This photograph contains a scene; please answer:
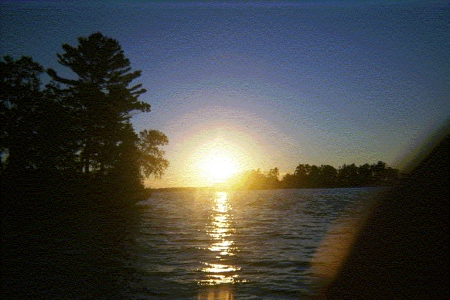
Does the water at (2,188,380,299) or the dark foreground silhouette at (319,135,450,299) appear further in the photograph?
the water at (2,188,380,299)

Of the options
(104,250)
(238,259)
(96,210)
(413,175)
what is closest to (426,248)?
(413,175)

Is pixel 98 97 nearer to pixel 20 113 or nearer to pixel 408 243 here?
pixel 20 113

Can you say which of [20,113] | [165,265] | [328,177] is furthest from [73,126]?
[328,177]

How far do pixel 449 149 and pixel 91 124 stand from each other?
109ft

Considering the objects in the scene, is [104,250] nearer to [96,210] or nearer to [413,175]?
[413,175]

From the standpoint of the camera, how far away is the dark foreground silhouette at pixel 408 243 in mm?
4035

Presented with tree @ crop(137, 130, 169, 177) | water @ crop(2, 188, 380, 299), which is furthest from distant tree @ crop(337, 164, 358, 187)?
water @ crop(2, 188, 380, 299)

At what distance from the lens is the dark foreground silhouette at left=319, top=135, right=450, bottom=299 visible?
4.04 metres

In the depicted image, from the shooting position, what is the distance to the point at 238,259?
32.5 feet

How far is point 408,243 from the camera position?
176 inches

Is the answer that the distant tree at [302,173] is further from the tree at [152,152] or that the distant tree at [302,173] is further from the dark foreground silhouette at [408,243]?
the dark foreground silhouette at [408,243]

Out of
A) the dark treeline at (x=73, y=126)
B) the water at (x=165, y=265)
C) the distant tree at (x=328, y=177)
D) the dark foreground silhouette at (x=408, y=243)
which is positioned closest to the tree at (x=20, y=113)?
the dark treeline at (x=73, y=126)

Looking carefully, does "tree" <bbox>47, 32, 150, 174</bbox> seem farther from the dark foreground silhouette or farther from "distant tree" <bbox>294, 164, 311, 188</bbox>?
"distant tree" <bbox>294, 164, 311, 188</bbox>

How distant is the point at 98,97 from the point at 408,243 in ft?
112
